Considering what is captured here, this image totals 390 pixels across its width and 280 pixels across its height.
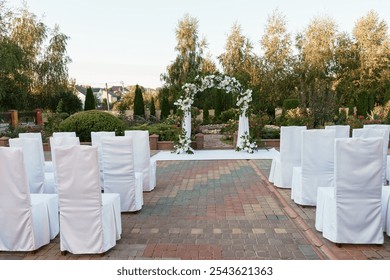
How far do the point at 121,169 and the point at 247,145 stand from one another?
7873 mm

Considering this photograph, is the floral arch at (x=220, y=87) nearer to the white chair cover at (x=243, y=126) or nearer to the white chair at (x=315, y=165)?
the white chair cover at (x=243, y=126)

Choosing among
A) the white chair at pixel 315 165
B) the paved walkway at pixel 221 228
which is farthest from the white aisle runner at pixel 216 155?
the white chair at pixel 315 165

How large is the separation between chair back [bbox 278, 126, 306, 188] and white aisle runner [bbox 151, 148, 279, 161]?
14.5ft

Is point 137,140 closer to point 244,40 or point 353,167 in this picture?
point 353,167

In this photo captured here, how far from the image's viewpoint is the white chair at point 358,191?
13.5 feet

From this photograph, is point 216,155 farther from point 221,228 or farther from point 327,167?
point 221,228

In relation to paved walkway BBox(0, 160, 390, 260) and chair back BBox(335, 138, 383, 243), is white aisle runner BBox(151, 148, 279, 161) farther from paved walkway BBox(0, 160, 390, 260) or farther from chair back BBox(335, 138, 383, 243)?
chair back BBox(335, 138, 383, 243)

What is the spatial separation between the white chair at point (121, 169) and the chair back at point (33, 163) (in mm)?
1221

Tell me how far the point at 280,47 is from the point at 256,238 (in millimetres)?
30252

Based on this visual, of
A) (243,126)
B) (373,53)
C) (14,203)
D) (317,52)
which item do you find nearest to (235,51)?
(317,52)

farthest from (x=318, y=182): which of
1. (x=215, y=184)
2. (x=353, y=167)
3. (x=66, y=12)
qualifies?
(x=66, y=12)

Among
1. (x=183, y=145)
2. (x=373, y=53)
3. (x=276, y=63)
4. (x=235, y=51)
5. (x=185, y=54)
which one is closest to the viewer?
(x=183, y=145)

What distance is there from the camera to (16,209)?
4102 millimetres

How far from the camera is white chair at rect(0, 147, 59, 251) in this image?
13.1ft
